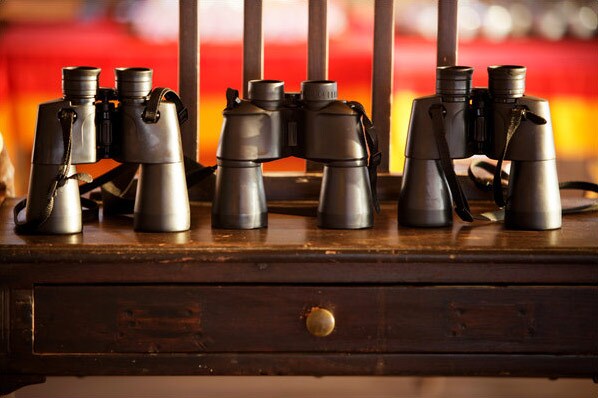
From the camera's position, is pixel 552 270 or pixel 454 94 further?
pixel 454 94

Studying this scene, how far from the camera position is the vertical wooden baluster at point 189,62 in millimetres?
1859

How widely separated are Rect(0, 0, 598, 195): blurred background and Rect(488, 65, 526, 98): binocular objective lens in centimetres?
170

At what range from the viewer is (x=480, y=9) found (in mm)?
3816

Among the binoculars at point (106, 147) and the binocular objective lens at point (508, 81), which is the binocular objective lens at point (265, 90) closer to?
the binoculars at point (106, 147)

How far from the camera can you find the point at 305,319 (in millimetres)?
1580

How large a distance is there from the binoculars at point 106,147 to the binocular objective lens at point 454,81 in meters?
0.44

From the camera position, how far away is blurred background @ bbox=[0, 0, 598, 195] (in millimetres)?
3463

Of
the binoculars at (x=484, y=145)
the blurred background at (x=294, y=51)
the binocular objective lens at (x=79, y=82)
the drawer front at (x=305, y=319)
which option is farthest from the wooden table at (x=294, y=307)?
the blurred background at (x=294, y=51)

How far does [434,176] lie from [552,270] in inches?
10.2

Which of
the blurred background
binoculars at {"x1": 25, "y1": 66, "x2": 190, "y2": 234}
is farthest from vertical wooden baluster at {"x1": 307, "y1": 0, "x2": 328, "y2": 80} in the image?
the blurred background

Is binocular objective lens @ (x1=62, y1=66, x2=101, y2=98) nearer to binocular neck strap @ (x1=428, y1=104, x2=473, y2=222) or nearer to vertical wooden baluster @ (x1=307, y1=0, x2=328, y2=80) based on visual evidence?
vertical wooden baluster @ (x1=307, y1=0, x2=328, y2=80)

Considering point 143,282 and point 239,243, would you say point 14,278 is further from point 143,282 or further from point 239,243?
point 239,243

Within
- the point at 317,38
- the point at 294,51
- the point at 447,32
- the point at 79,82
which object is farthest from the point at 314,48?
the point at 294,51

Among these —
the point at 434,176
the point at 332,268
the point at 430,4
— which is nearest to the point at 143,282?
the point at 332,268
